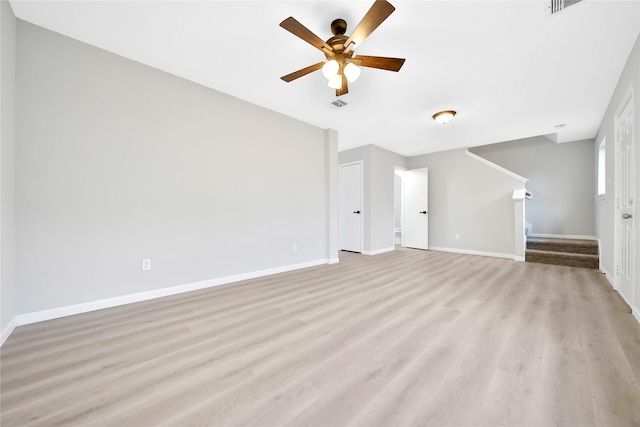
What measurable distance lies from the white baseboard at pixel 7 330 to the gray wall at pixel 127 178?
0.10 meters

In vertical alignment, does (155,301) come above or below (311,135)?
below

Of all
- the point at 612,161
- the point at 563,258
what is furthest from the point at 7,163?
the point at 563,258

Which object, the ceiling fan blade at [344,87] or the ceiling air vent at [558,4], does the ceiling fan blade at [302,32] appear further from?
the ceiling air vent at [558,4]

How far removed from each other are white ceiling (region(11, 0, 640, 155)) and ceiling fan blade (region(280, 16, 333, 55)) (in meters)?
0.20

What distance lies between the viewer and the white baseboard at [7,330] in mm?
1731

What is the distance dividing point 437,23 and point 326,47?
0.93 meters

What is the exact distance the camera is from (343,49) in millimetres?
2088

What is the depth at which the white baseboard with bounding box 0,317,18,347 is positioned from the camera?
1.73 m

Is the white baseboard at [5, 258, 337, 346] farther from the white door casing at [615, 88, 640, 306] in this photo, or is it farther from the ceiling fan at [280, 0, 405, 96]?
the white door casing at [615, 88, 640, 306]

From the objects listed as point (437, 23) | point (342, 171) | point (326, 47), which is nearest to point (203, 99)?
point (326, 47)

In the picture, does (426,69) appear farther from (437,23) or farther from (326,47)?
(326,47)

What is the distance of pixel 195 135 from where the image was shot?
2951mm

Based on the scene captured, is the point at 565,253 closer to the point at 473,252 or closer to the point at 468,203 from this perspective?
the point at 473,252

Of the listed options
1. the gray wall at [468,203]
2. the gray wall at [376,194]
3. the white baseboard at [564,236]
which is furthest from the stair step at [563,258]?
the gray wall at [376,194]
